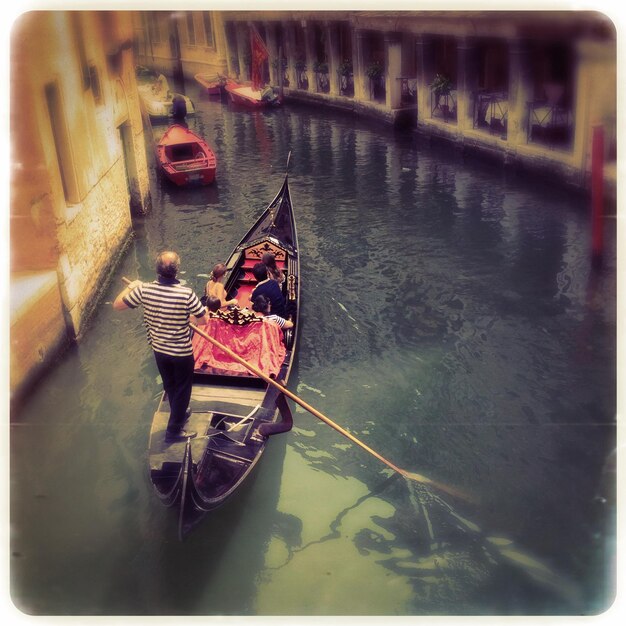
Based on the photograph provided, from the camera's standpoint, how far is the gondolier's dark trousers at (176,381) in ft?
9.36

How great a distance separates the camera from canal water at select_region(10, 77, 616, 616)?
276 centimetres

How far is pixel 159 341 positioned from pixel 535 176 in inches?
199

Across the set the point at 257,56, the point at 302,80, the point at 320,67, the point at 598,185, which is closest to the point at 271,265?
the point at 598,185

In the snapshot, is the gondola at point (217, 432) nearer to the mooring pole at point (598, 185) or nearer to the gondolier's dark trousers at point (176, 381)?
the gondolier's dark trousers at point (176, 381)

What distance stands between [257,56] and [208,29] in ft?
6.85

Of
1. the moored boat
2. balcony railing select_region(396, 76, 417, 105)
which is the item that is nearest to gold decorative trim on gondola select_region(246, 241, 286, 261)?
the moored boat

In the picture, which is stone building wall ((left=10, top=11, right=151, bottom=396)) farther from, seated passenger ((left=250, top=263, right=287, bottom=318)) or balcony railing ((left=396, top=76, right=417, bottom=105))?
balcony railing ((left=396, top=76, right=417, bottom=105))

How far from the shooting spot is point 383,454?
11.4 feet

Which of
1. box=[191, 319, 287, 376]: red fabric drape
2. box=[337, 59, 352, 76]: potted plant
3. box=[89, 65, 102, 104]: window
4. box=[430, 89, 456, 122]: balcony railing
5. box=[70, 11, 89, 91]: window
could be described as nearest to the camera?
box=[70, 11, 89, 91]: window

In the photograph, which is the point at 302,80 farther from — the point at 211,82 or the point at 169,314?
the point at 169,314

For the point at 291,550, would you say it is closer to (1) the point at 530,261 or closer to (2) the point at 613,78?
(2) the point at 613,78

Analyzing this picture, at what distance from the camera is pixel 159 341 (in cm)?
280

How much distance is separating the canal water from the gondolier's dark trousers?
465 millimetres

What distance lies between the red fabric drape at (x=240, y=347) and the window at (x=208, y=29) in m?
1.55
